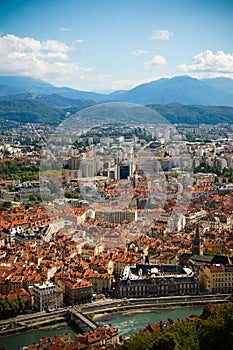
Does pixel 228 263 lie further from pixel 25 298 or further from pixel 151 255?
pixel 25 298

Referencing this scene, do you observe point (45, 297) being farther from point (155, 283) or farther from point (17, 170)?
point (17, 170)

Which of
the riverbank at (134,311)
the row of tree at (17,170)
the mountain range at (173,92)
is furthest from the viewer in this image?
the mountain range at (173,92)

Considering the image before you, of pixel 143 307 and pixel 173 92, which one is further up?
pixel 173 92

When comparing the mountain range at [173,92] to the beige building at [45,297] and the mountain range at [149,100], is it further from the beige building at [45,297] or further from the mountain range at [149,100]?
the beige building at [45,297]

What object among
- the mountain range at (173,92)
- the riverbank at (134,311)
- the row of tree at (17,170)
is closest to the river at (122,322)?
the riverbank at (134,311)

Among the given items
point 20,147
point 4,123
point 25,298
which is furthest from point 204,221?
point 4,123

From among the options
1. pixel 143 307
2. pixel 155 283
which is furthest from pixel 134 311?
pixel 155 283
